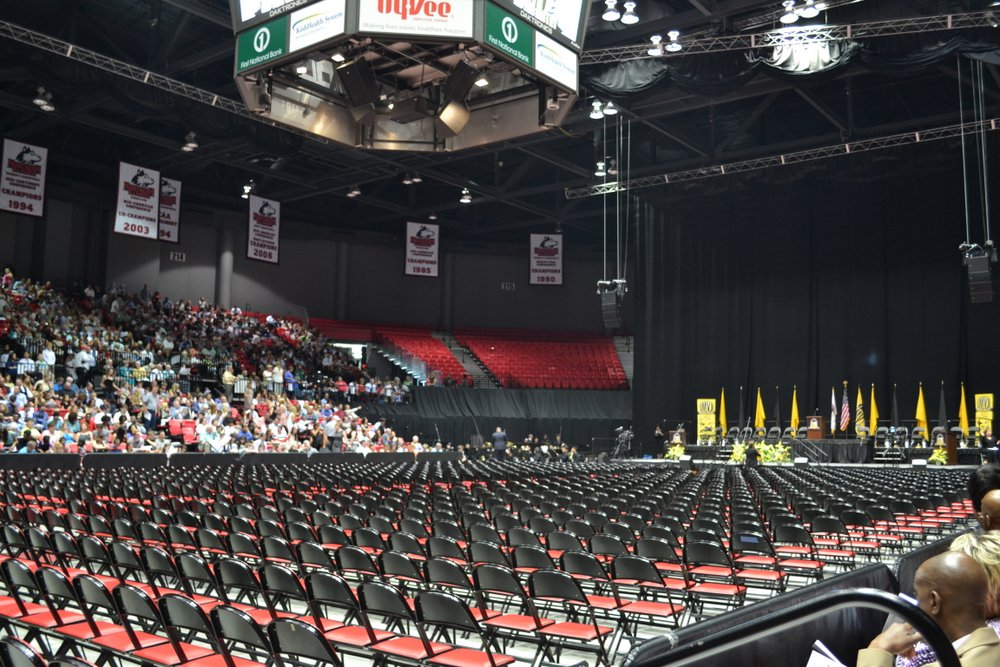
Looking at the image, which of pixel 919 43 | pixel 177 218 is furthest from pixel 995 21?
pixel 177 218

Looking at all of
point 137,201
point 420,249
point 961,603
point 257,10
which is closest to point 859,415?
point 420,249

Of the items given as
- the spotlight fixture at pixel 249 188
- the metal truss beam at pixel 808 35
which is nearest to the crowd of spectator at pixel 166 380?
the spotlight fixture at pixel 249 188

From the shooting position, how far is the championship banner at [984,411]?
2461 centimetres

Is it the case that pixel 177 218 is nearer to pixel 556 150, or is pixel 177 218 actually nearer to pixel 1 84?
pixel 1 84

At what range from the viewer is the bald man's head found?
7.39ft

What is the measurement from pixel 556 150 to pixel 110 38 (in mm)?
14390

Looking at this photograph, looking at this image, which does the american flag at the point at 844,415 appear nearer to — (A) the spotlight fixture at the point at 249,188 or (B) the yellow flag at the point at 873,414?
(B) the yellow flag at the point at 873,414

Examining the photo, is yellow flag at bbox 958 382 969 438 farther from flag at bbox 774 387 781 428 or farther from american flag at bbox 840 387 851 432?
flag at bbox 774 387 781 428

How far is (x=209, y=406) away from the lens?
73.6 feet

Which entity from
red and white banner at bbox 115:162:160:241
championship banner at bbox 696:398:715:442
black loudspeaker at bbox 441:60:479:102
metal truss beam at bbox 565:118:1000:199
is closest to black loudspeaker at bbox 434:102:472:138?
black loudspeaker at bbox 441:60:479:102

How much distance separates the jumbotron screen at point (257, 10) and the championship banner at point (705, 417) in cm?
2209

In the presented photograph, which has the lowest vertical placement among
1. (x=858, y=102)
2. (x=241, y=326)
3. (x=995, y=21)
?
(x=241, y=326)

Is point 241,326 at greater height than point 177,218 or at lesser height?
lesser

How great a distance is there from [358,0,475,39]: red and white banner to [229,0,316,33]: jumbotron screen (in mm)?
995
